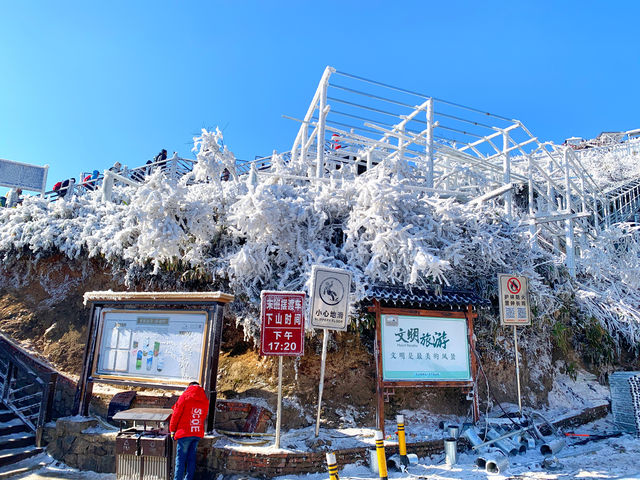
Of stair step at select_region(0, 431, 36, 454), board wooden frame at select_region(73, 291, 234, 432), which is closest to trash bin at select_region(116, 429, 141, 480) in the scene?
board wooden frame at select_region(73, 291, 234, 432)

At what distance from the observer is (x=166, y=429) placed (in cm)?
719

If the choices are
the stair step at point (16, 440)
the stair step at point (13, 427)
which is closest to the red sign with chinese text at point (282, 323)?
the stair step at point (16, 440)

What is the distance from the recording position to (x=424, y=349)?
9.05 metres

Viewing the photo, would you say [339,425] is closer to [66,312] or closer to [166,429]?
[166,429]

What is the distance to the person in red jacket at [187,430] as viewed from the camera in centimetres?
670

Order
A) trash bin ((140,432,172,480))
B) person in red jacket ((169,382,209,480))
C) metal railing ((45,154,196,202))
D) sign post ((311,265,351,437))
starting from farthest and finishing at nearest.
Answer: metal railing ((45,154,196,202))
sign post ((311,265,351,437))
trash bin ((140,432,172,480))
person in red jacket ((169,382,209,480))

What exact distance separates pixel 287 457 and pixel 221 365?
334cm

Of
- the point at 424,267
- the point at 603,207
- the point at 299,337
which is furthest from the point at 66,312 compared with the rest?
the point at 603,207

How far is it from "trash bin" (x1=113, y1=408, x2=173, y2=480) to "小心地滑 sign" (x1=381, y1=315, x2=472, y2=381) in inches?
155

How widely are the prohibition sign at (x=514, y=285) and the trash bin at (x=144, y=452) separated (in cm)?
753

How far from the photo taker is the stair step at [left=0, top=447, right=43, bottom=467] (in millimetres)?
7777

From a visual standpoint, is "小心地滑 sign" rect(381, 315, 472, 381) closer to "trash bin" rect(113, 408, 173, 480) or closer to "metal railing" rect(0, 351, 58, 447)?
"trash bin" rect(113, 408, 173, 480)

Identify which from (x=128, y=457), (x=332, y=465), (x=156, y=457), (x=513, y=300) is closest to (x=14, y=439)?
(x=128, y=457)

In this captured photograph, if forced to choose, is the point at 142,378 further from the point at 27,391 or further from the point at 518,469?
the point at 518,469
